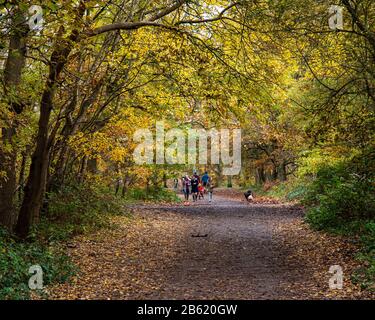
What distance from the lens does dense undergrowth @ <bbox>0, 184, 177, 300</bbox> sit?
26.9 feet

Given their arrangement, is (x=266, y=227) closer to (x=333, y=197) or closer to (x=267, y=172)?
(x=333, y=197)

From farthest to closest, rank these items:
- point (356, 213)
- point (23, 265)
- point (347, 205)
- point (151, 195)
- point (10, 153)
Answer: point (151, 195)
point (347, 205)
point (356, 213)
point (10, 153)
point (23, 265)

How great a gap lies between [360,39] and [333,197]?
532 centimetres

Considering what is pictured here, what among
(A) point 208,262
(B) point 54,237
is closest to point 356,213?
(A) point 208,262

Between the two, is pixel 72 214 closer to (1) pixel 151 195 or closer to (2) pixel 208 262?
(2) pixel 208 262

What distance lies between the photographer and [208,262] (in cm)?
1088

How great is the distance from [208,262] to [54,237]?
4065 mm

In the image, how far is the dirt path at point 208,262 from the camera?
8.29 meters

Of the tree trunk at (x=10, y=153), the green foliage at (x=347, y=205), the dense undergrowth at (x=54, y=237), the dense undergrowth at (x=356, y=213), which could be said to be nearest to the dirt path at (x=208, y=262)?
the dense undergrowth at (x=356, y=213)

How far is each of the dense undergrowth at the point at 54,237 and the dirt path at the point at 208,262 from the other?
45 centimetres

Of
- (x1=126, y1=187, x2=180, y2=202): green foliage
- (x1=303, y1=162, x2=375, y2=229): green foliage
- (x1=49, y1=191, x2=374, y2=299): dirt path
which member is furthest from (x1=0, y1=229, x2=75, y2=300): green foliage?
(x1=126, y1=187, x2=180, y2=202): green foliage

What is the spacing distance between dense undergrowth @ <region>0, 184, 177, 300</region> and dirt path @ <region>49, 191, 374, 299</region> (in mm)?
446

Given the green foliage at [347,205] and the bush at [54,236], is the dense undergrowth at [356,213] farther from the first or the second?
the bush at [54,236]
